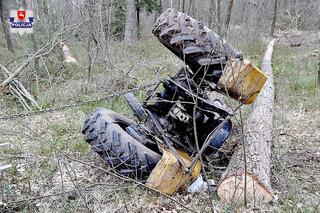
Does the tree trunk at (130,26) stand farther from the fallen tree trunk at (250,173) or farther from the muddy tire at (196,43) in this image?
the muddy tire at (196,43)

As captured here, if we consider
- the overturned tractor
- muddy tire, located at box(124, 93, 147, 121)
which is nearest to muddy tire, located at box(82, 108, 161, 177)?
the overturned tractor

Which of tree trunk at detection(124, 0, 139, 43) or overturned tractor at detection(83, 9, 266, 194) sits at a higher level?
overturned tractor at detection(83, 9, 266, 194)

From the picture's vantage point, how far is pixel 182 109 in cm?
349

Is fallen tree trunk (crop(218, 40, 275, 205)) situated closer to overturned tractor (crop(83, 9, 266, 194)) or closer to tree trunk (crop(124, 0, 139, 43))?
overturned tractor (crop(83, 9, 266, 194))

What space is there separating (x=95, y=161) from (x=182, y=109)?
1303 mm

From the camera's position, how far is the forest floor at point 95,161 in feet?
10.5

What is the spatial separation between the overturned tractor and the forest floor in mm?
215

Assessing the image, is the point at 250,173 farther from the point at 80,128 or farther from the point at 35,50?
the point at 35,50

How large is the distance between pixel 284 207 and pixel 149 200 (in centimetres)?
119

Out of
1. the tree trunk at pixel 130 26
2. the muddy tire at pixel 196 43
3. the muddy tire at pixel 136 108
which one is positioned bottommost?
the tree trunk at pixel 130 26

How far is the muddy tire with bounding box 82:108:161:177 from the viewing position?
342 cm

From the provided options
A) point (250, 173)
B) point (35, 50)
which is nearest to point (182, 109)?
point (250, 173)

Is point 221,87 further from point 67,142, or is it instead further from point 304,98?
point 304,98

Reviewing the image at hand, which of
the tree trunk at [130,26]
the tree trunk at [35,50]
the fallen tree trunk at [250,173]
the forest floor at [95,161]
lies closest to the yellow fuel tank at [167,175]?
the forest floor at [95,161]
